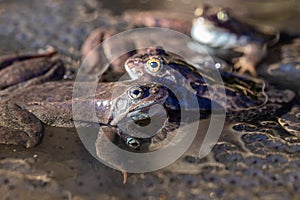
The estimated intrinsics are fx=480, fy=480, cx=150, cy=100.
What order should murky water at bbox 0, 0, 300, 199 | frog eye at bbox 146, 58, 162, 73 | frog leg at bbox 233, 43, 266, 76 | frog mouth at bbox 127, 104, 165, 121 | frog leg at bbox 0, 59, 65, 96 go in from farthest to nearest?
frog leg at bbox 233, 43, 266, 76
frog leg at bbox 0, 59, 65, 96
frog eye at bbox 146, 58, 162, 73
frog mouth at bbox 127, 104, 165, 121
murky water at bbox 0, 0, 300, 199

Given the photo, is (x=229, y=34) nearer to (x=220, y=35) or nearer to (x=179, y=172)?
(x=220, y=35)

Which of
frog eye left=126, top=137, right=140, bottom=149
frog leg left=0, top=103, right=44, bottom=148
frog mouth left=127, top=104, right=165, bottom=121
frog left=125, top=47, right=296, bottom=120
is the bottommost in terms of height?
frog leg left=0, top=103, right=44, bottom=148

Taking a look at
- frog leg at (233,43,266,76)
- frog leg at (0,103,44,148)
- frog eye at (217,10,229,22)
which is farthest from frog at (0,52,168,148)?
frog eye at (217,10,229,22)

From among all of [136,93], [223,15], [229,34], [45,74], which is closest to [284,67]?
[229,34]

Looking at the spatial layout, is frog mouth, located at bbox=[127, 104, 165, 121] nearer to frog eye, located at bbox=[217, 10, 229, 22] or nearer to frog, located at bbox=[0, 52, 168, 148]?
frog, located at bbox=[0, 52, 168, 148]

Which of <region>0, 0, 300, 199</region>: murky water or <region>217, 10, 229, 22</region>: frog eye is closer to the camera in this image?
<region>0, 0, 300, 199</region>: murky water

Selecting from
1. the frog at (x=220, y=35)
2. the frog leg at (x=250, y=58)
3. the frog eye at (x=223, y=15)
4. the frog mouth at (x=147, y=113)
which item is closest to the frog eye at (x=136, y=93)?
the frog mouth at (x=147, y=113)

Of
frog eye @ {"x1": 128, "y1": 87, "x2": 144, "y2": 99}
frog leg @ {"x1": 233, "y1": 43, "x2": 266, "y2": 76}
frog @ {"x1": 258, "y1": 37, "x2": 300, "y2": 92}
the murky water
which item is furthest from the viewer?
frog leg @ {"x1": 233, "y1": 43, "x2": 266, "y2": 76}
